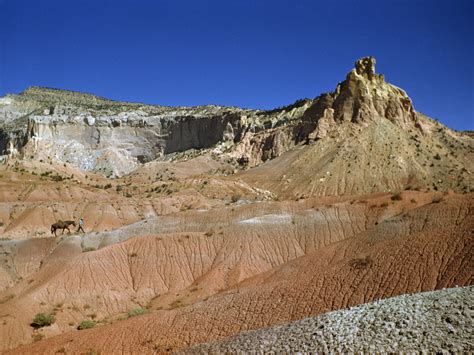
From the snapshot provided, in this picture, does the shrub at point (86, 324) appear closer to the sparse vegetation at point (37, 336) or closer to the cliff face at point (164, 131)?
the sparse vegetation at point (37, 336)

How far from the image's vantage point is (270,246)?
3300 cm

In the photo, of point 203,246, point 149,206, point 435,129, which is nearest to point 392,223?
point 203,246

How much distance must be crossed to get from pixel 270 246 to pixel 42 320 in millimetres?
14723

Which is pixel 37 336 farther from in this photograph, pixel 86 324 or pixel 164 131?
pixel 164 131

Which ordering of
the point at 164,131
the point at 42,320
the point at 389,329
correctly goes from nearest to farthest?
the point at 389,329 < the point at 42,320 < the point at 164,131

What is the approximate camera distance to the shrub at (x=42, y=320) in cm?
2494

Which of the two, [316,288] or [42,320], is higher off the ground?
[316,288]

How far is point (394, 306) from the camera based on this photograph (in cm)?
1134

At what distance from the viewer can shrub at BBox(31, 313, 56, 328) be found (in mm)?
24938

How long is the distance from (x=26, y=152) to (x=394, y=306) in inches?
3962

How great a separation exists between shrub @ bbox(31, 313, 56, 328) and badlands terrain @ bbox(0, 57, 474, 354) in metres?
0.10

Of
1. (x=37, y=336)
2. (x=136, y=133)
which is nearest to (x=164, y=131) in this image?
(x=136, y=133)

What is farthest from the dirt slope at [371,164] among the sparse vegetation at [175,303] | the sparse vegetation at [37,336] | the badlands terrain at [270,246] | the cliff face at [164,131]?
the sparse vegetation at [37,336]

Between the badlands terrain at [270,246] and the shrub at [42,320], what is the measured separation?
0.10 metres
